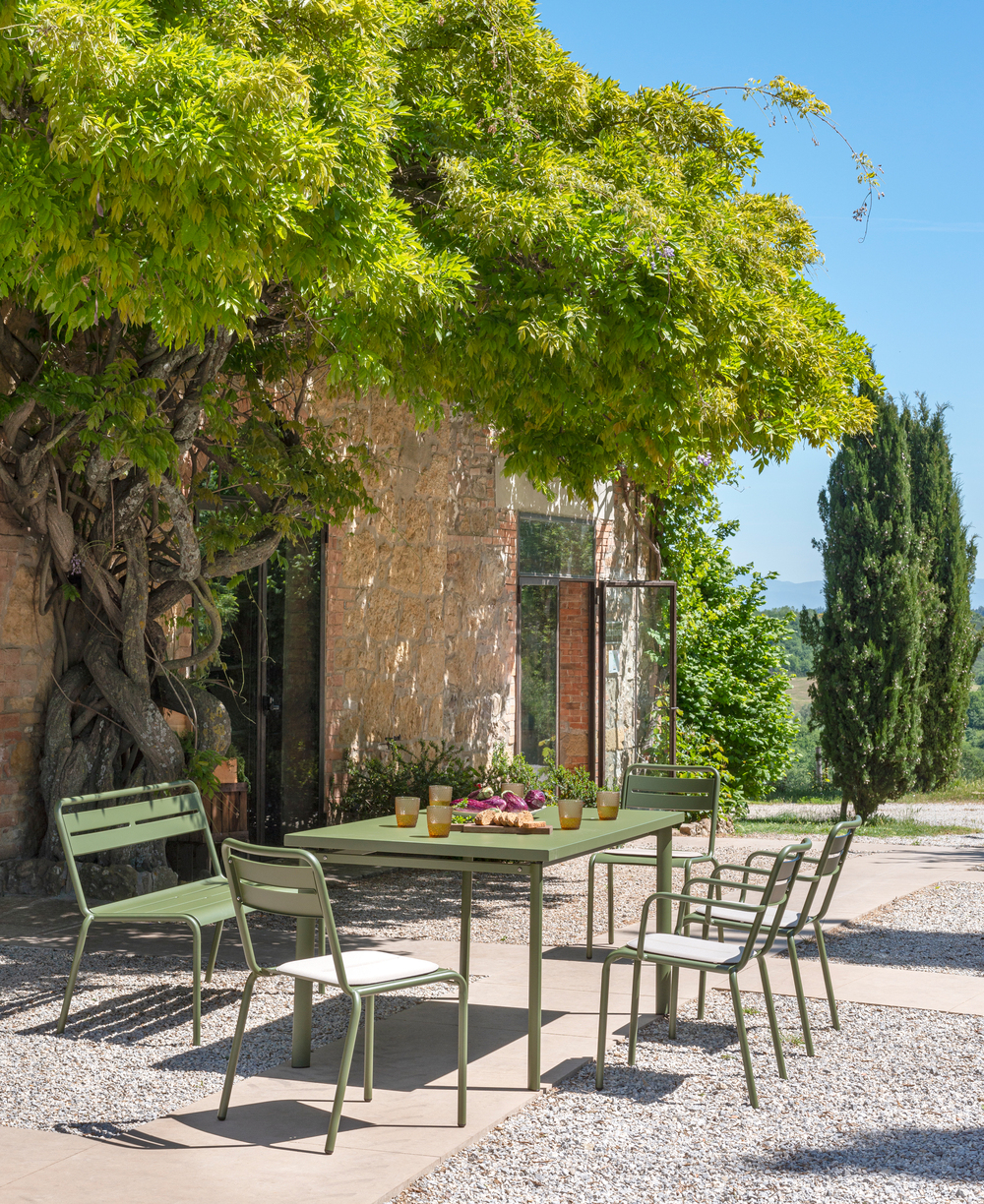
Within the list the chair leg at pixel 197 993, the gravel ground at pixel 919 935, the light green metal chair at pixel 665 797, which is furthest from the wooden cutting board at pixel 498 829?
the gravel ground at pixel 919 935

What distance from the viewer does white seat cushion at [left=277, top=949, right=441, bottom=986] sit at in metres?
3.74

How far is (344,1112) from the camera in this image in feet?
12.7

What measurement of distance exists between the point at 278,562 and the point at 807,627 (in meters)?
8.07

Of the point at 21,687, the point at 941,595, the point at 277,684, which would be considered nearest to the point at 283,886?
the point at 21,687

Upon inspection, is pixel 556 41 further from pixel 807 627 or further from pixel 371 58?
pixel 807 627

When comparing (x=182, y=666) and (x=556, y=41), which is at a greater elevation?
(x=556, y=41)

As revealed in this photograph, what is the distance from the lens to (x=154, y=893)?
17.3 feet

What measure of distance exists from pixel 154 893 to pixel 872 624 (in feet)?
36.5

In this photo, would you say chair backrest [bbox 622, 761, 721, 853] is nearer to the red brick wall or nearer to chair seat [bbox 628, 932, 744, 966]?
chair seat [bbox 628, 932, 744, 966]

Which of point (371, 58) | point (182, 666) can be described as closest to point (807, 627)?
point (182, 666)

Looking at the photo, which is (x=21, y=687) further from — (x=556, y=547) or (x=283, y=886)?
(x=556, y=547)

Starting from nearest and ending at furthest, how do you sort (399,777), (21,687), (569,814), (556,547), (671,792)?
(569,814), (671,792), (21,687), (399,777), (556,547)

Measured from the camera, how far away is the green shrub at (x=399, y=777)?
951cm

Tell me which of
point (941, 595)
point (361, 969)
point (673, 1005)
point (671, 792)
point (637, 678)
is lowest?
point (673, 1005)
